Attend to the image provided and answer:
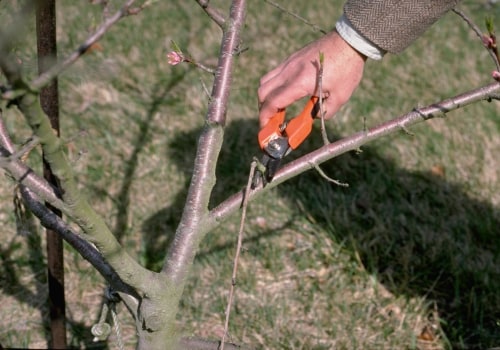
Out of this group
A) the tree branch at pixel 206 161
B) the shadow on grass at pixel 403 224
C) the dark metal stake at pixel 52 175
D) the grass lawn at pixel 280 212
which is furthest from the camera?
the shadow on grass at pixel 403 224

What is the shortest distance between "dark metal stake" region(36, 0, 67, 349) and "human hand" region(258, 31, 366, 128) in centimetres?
52

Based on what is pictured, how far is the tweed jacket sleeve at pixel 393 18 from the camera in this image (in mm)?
1646

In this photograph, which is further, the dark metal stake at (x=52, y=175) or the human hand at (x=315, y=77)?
the human hand at (x=315, y=77)

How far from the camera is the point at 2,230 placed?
2553mm

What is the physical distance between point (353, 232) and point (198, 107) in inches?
39.5

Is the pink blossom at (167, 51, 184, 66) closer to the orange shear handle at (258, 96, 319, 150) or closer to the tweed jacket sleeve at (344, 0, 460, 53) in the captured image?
the orange shear handle at (258, 96, 319, 150)

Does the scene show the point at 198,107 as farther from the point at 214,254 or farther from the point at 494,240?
the point at 494,240

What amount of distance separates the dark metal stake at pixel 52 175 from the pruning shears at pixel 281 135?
1.63ft

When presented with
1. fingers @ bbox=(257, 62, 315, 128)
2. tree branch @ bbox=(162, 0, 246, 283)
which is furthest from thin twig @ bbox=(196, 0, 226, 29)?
fingers @ bbox=(257, 62, 315, 128)

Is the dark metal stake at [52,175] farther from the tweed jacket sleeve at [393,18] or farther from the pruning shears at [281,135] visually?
the tweed jacket sleeve at [393,18]

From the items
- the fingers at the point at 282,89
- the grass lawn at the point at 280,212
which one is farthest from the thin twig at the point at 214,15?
the grass lawn at the point at 280,212

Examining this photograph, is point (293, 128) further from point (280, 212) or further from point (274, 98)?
point (280, 212)

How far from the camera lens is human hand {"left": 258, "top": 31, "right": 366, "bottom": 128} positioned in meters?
1.75

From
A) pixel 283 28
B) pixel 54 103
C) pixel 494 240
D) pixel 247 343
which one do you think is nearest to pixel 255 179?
pixel 54 103
